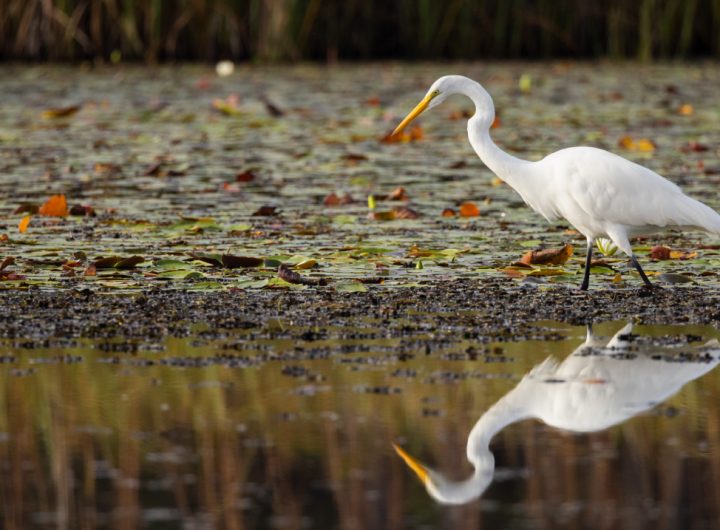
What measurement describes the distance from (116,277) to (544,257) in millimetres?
1898

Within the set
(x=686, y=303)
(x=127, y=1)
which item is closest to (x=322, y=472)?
(x=686, y=303)

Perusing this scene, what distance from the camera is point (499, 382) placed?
14.3 ft

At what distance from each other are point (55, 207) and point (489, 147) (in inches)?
104

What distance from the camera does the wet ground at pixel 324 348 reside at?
3.30 meters

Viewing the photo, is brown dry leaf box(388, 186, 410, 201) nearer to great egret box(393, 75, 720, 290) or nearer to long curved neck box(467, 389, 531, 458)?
great egret box(393, 75, 720, 290)

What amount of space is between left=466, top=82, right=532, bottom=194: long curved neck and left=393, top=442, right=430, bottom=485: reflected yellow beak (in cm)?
304

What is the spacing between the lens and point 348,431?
3.81m

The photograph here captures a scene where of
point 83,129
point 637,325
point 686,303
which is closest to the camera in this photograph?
point 637,325

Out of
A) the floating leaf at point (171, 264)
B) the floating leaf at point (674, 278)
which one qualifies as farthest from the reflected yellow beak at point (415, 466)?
the floating leaf at point (171, 264)

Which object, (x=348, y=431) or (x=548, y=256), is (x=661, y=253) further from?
(x=348, y=431)

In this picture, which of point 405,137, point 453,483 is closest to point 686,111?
point 405,137

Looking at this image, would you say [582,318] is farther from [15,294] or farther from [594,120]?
[594,120]

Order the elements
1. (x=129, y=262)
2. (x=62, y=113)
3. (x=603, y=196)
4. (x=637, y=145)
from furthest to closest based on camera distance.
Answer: (x=62, y=113) < (x=637, y=145) < (x=129, y=262) < (x=603, y=196)

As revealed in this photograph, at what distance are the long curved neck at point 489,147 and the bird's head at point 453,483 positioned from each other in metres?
3.08
